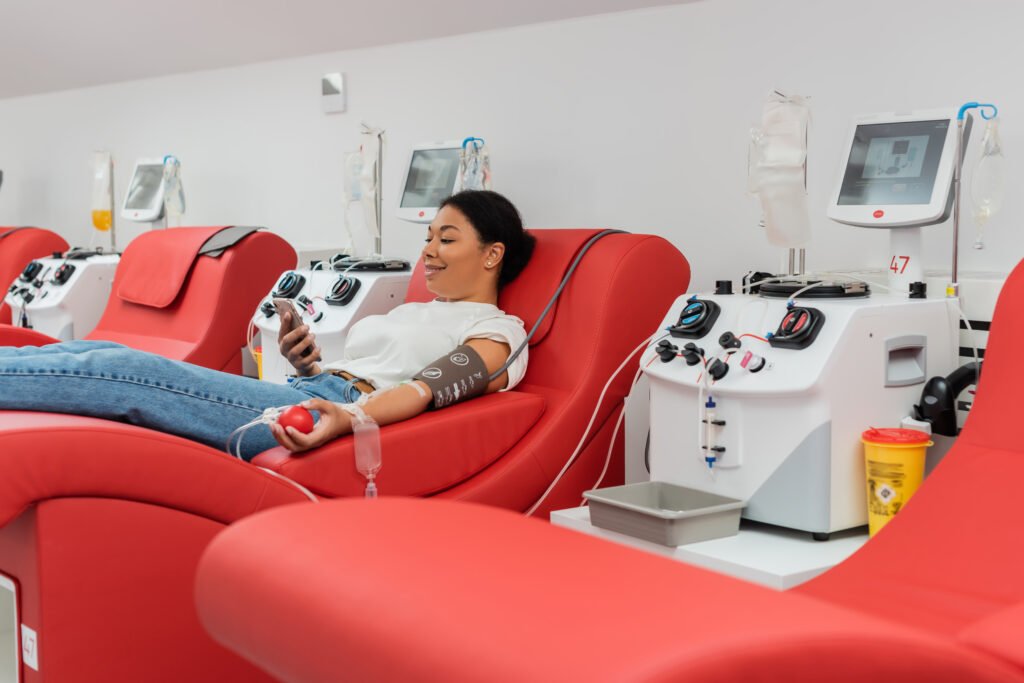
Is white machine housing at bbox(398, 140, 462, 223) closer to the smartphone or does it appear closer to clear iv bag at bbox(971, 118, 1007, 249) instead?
the smartphone

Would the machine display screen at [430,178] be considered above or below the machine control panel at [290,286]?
above

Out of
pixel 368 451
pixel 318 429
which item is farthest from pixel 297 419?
pixel 368 451

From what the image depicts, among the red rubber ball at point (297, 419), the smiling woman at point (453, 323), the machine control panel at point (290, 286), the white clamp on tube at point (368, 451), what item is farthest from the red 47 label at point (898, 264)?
the machine control panel at point (290, 286)

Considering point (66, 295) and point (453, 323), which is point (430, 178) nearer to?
point (453, 323)

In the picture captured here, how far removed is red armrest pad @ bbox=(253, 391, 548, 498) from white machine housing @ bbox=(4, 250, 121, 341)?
8.32 feet

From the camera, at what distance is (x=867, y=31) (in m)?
2.80

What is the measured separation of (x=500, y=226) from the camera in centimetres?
285

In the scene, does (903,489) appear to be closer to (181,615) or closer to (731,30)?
(181,615)

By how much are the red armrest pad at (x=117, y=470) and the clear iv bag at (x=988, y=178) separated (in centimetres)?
163

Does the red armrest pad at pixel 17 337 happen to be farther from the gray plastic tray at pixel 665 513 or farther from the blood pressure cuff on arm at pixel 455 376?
the gray plastic tray at pixel 665 513

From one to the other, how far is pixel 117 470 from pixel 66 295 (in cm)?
292

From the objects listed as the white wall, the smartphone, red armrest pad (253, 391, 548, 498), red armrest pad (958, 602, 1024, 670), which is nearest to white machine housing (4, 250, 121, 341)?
the white wall

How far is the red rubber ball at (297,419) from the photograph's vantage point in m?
2.15

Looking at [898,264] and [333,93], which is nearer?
[898,264]
